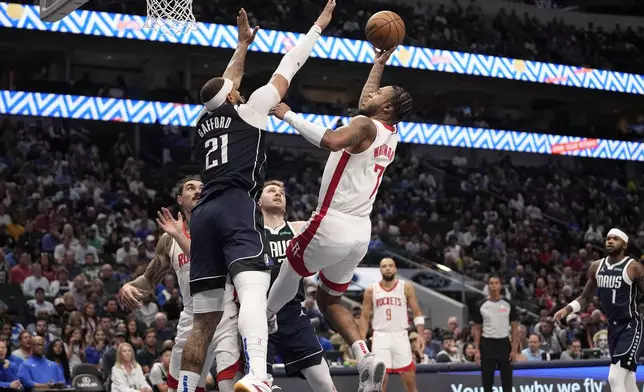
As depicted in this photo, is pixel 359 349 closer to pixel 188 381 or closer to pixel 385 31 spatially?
pixel 188 381

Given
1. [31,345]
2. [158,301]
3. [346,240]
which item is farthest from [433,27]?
[346,240]

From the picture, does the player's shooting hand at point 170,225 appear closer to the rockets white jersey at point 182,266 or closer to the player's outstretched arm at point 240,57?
the rockets white jersey at point 182,266

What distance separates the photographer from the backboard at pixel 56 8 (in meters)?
9.20

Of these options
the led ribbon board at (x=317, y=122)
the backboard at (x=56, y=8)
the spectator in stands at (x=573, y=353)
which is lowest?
the spectator in stands at (x=573, y=353)

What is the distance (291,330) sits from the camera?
28.6 ft

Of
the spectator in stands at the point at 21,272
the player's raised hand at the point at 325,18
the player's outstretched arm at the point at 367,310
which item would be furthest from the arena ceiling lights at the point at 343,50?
the player's raised hand at the point at 325,18

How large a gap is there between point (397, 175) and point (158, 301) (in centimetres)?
1672

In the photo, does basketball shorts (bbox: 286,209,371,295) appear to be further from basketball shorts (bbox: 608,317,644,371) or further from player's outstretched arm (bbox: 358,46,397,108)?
basketball shorts (bbox: 608,317,644,371)

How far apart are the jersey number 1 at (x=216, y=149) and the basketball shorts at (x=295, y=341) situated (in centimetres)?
216

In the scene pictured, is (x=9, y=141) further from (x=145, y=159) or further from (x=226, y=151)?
(x=226, y=151)

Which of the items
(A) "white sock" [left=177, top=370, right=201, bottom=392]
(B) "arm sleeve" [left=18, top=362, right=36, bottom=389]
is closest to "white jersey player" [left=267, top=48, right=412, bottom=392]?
(A) "white sock" [left=177, top=370, right=201, bottom=392]

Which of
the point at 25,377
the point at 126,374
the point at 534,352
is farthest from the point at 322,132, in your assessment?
the point at 534,352

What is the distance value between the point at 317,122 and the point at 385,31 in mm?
22514

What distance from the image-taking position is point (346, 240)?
25.6ft
